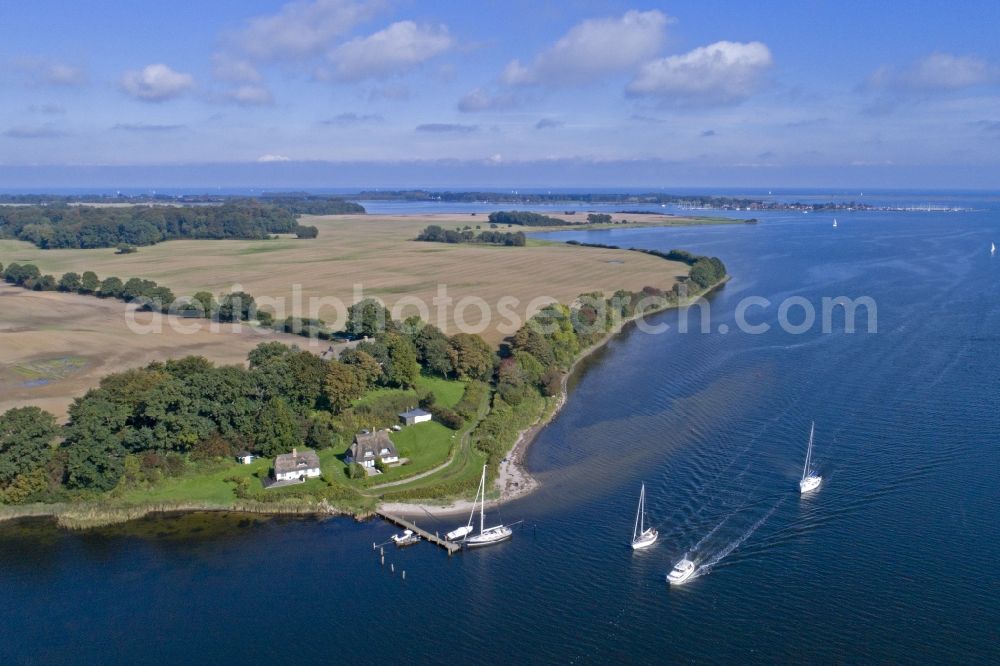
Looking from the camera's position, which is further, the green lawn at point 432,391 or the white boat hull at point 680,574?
the green lawn at point 432,391

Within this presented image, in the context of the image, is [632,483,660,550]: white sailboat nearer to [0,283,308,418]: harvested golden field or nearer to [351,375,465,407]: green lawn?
[351,375,465,407]: green lawn

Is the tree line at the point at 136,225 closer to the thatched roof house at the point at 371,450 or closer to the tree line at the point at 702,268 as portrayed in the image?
the tree line at the point at 702,268

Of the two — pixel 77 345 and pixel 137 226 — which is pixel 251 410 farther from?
pixel 137 226

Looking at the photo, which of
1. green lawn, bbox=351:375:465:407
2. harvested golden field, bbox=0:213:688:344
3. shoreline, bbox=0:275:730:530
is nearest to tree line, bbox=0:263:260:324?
harvested golden field, bbox=0:213:688:344

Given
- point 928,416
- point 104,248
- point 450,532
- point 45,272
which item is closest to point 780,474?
point 928,416

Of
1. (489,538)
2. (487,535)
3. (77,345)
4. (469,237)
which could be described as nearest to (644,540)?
(489,538)

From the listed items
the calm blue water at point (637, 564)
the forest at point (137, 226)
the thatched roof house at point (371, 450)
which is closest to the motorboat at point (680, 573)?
the calm blue water at point (637, 564)
